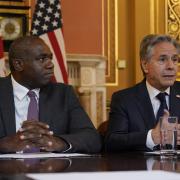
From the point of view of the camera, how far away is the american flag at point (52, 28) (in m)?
4.38

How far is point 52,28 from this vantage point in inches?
175

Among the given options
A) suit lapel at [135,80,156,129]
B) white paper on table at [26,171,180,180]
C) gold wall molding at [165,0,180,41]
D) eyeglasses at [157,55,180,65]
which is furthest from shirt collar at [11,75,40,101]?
gold wall molding at [165,0,180,41]

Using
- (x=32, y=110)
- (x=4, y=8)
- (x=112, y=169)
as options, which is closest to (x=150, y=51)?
(x=32, y=110)

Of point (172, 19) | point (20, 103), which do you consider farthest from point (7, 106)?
point (172, 19)

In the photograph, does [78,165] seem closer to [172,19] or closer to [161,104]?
[161,104]

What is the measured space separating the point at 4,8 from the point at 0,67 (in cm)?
136

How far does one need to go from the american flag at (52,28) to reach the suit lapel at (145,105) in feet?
5.45

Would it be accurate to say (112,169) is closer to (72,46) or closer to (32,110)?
(32,110)

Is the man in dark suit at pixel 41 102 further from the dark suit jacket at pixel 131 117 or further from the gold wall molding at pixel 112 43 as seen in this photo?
the gold wall molding at pixel 112 43

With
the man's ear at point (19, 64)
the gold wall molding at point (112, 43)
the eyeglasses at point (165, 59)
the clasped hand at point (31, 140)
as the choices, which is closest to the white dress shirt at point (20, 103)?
the man's ear at point (19, 64)

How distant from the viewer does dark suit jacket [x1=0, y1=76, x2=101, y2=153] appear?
2471 mm

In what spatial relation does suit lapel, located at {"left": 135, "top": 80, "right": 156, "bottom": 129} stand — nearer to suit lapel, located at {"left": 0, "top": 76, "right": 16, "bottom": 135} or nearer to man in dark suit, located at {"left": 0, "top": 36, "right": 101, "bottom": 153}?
man in dark suit, located at {"left": 0, "top": 36, "right": 101, "bottom": 153}

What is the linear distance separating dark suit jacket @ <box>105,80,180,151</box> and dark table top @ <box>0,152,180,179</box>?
0.52 m

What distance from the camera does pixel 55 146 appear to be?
2.27 metres
